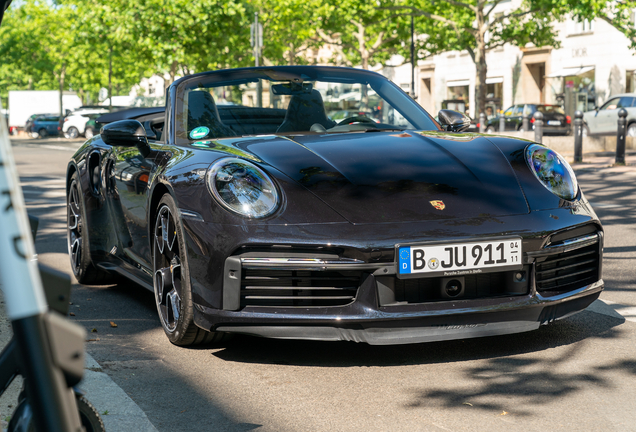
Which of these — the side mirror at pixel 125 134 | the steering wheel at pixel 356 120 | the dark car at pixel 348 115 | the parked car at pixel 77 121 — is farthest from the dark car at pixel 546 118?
the side mirror at pixel 125 134

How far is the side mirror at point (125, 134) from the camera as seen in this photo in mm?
4266

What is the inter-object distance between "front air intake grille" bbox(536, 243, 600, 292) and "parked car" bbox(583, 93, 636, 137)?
73.7 feet

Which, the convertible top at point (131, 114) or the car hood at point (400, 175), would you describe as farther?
the convertible top at point (131, 114)

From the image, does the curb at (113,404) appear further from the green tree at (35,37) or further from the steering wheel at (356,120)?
the green tree at (35,37)

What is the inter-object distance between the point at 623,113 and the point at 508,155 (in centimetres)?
1240

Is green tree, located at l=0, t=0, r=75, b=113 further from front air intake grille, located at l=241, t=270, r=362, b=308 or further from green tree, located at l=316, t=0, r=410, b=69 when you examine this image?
front air intake grille, located at l=241, t=270, r=362, b=308

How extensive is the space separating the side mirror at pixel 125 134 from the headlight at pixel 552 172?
1.94 metres

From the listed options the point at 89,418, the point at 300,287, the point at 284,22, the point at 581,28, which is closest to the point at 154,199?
the point at 300,287

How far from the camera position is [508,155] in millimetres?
3836

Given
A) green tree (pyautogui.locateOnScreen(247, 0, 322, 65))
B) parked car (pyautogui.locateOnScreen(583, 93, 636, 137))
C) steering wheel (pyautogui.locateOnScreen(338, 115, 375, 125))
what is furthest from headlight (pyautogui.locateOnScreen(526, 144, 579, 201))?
green tree (pyautogui.locateOnScreen(247, 0, 322, 65))

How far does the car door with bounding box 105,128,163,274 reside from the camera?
4164mm

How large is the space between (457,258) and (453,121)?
1775mm

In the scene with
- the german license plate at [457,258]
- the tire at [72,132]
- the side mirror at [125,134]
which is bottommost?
the tire at [72,132]

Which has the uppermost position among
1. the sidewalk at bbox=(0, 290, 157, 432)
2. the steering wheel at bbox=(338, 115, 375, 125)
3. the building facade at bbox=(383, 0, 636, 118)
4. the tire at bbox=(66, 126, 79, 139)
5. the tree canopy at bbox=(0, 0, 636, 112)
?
the tree canopy at bbox=(0, 0, 636, 112)
